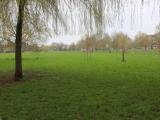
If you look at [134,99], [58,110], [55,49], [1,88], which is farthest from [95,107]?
[55,49]

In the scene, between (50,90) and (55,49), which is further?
(55,49)

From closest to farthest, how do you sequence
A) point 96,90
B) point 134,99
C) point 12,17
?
point 134,99, point 96,90, point 12,17

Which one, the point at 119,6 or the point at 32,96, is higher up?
the point at 119,6

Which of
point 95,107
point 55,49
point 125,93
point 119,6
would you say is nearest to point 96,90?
point 125,93

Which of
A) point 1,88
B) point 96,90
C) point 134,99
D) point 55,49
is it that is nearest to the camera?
point 134,99

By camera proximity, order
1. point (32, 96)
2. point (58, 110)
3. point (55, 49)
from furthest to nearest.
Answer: point (55, 49)
point (32, 96)
point (58, 110)

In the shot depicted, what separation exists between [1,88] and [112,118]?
6719 millimetres

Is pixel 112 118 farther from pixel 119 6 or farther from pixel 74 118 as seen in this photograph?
pixel 119 6

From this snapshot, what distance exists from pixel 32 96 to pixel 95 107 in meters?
2.88

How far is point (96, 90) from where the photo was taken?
1128 centimetres

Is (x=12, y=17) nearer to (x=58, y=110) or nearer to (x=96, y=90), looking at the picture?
(x=96, y=90)

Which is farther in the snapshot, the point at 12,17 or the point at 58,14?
the point at 12,17

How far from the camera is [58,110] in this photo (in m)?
7.86

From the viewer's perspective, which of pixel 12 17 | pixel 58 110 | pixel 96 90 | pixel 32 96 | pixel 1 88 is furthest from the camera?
pixel 12 17
